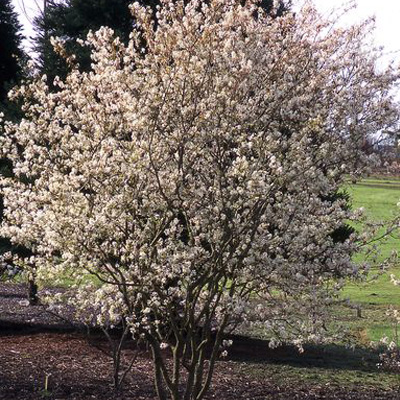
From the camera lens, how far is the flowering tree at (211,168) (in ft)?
18.3

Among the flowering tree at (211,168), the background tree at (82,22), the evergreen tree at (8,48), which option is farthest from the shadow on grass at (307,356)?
the evergreen tree at (8,48)

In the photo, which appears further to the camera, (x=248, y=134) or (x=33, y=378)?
(x=33, y=378)

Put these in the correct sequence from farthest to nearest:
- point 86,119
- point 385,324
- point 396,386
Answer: point 385,324, point 396,386, point 86,119

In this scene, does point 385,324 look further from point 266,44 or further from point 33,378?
point 266,44

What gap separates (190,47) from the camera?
5555mm

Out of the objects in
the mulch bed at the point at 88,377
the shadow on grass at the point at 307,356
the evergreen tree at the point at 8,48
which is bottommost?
the mulch bed at the point at 88,377

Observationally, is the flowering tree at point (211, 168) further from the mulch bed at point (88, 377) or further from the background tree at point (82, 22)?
the background tree at point (82, 22)

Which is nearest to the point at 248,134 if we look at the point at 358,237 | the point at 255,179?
the point at 255,179

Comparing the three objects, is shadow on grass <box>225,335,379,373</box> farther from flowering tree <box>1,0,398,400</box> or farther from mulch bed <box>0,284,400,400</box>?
flowering tree <box>1,0,398,400</box>

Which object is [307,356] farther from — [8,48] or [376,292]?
[376,292]

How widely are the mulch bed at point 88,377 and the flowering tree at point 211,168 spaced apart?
6.95 ft

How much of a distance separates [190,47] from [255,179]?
4.11 ft

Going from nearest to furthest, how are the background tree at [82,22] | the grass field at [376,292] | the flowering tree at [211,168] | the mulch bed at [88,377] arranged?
the flowering tree at [211,168]
the mulch bed at [88,377]
the grass field at [376,292]
the background tree at [82,22]

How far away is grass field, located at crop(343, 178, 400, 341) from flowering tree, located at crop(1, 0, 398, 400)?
2.74 ft
